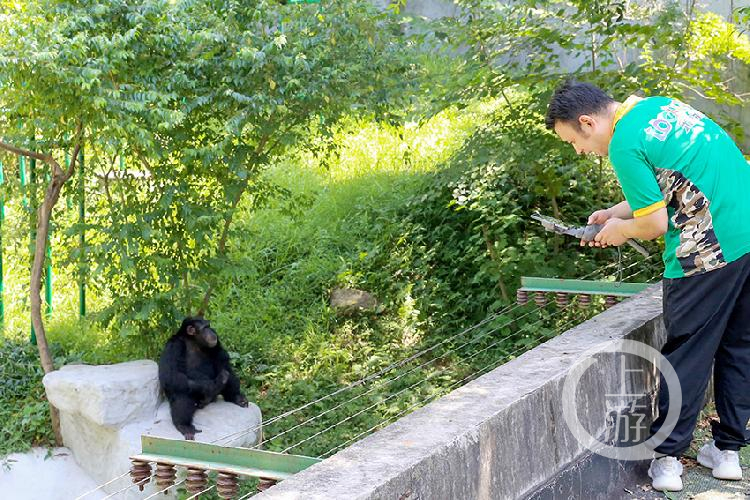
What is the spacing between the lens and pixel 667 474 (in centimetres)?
373

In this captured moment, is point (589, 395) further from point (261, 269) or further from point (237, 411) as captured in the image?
point (261, 269)

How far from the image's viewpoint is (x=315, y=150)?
23.7ft

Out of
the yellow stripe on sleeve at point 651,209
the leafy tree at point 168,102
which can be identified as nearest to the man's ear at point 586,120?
the yellow stripe on sleeve at point 651,209

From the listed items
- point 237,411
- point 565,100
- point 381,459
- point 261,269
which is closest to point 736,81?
point 261,269

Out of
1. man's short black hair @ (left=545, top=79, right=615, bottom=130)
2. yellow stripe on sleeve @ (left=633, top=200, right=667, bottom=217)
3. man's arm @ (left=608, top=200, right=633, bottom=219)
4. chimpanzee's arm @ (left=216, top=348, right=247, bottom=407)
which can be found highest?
man's short black hair @ (left=545, top=79, right=615, bottom=130)

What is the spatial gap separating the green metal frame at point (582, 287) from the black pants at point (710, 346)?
1130 millimetres

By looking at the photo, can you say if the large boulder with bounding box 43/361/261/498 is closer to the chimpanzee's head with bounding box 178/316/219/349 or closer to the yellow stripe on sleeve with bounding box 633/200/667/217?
the chimpanzee's head with bounding box 178/316/219/349

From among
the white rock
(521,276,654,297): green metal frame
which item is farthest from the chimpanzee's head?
(521,276,654,297): green metal frame

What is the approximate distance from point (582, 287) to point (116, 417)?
3321 mm

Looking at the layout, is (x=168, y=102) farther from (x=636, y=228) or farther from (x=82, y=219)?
(x=636, y=228)

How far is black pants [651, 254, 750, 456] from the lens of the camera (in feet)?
11.7

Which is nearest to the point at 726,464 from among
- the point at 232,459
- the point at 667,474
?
the point at 667,474

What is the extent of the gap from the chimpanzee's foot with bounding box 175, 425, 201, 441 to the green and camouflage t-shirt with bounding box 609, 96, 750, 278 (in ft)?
12.5

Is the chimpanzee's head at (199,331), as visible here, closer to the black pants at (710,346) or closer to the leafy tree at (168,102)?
the leafy tree at (168,102)
